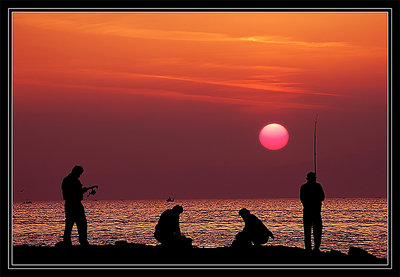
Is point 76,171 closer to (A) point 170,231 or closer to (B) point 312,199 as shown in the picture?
(A) point 170,231

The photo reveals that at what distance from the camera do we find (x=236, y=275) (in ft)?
31.3

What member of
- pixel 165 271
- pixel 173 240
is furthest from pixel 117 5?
pixel 173 240

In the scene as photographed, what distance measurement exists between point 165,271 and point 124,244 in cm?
701

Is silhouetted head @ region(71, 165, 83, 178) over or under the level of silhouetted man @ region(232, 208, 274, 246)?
over

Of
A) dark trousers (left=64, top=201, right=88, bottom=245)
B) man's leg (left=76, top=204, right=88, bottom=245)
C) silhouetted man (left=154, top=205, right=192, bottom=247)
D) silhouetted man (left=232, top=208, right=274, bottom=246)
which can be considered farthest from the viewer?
silhouetted man (left=154, top=205, right=192, bottom=247)

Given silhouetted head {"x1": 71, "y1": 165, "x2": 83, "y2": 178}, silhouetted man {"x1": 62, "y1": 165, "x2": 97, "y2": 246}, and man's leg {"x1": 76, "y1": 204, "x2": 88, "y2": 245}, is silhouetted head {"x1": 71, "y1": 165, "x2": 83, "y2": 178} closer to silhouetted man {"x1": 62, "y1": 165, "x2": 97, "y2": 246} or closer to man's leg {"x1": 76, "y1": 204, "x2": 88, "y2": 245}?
silhouetted man {"x1": 62, "y1": 165, "x2": 97, "y2": 246}

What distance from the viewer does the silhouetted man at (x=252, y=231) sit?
13275mm

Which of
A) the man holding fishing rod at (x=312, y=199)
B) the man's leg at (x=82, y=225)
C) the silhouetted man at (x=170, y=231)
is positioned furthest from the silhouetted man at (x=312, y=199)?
the man's leg at (x=82, y=225)

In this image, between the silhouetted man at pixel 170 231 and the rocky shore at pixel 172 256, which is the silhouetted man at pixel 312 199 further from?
the silhouetted man at pixel 170 231

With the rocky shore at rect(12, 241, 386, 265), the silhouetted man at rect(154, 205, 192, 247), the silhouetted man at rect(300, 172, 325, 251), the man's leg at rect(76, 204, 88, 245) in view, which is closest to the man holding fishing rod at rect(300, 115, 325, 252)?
the silhouetted man at rect(300, 172, 325, 251)

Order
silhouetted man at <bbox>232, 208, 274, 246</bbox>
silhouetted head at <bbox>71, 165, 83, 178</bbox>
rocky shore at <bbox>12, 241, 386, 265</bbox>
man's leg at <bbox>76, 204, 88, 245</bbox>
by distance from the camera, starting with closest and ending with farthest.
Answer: rocky shore at <bbox>12, 241, 386, 265</bbox> → silhouetted man at <bbox>232, 208, 274, 246</bbox> → silhouetted head at <bbox>71, 165, 83, 178</bbox> → man's leg at <bbox>76, 204, 88, 245</bbox>

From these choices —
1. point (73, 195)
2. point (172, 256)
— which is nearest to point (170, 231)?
point (172, 256)

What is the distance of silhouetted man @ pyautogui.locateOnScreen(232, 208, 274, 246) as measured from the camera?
43.6 feet

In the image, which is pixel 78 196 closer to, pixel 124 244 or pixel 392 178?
pixel 124 244
